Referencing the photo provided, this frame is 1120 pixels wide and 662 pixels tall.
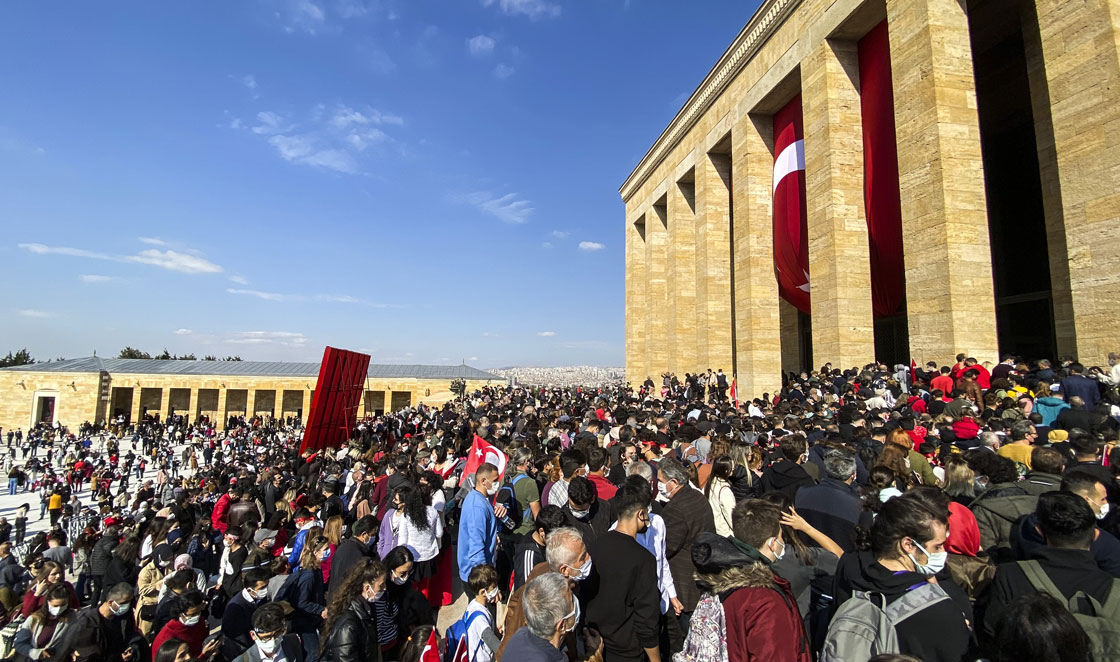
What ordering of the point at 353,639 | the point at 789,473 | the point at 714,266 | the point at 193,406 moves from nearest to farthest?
the point at 353,639 → the point at 789,473 → the point at 714,266 → the point at 193,406

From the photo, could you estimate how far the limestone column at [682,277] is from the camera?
25719 mm

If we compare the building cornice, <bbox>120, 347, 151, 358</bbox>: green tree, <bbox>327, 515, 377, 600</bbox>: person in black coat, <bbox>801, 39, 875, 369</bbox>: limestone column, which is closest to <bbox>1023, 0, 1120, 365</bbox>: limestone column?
<bbox>801, 39, 875, 369</bbox>: limestone column

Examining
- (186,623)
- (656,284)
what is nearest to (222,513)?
(186,623)

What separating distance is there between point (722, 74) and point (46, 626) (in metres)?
23.8

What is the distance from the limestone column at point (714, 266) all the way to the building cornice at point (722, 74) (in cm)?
250

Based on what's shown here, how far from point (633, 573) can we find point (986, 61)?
71.5 ft

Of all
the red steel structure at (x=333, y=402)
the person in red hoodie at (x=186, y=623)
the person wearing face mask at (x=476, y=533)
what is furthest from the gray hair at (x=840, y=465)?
the red steel structure at (x=333, y=402)

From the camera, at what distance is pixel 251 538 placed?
18.9 feet

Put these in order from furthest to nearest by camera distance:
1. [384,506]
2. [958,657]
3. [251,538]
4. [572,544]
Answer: [384,506], [251,538], [572,544], [958,657]

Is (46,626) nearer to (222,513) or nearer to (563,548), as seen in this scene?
(222,513)

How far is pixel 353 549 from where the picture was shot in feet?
14.6

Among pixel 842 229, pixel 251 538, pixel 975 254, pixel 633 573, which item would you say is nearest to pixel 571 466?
pixel 633 573

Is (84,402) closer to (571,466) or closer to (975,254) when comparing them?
(571,466)

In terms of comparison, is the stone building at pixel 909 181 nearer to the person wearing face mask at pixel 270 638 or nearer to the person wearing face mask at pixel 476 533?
the person wearing face mask at pixel 476 533
